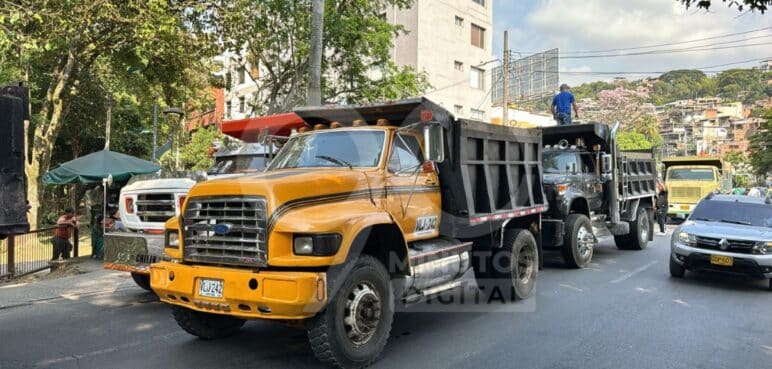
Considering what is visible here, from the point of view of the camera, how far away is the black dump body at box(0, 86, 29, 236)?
4.93 meters

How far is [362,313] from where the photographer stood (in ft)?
16.8

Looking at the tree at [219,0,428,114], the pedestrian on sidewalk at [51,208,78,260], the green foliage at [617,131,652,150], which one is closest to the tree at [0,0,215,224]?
the tree at [219,0,428,114]

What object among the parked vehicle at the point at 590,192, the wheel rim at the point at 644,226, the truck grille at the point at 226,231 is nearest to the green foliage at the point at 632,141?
the wheel rim at the point at 644,226

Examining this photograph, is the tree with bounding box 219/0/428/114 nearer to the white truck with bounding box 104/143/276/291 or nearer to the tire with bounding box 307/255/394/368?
the white truck with bounding box 104/143/276/291

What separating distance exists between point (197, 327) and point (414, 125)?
317 cm

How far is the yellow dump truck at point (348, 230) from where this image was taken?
468 centimetres

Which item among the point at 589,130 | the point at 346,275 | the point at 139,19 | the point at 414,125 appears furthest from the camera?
the point at 139,19

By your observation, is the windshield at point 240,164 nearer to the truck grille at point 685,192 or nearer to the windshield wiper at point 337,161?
the windshield wiper at point 337,161

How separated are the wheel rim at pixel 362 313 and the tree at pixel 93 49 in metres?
10.7

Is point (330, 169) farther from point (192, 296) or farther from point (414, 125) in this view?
point (192, 296)

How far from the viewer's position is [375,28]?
1938cm

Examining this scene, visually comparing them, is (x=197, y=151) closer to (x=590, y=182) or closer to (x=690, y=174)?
(x=690, y=174)

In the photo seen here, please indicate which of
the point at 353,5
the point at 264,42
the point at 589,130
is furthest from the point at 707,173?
the point at 264,42

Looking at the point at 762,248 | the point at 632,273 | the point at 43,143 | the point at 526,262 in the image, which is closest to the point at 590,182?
the point at 632,273
